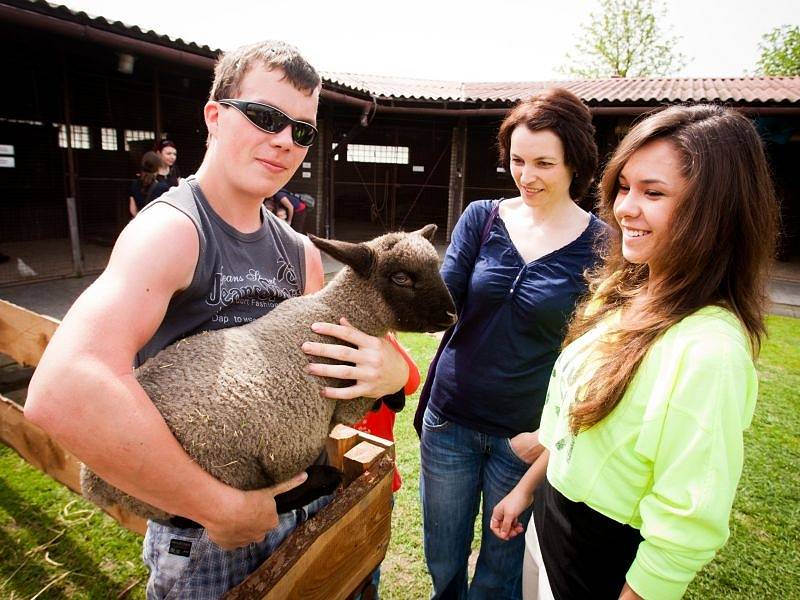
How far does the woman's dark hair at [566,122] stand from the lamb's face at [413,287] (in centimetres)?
87

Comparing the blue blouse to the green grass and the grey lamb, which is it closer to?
the grey lamb

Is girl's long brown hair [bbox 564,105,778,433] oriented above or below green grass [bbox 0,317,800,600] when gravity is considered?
above

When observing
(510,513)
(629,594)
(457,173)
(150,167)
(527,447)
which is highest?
(457,173)

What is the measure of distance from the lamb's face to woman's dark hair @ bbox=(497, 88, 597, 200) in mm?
873

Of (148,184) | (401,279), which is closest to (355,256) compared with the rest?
(401,279)

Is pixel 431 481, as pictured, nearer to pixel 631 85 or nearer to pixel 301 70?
pixel 301 70

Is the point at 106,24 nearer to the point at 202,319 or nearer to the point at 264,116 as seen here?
the point at 264,116

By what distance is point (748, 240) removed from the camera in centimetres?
147

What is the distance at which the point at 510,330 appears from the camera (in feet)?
8.09

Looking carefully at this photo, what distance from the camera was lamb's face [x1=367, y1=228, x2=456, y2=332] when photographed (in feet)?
7.86

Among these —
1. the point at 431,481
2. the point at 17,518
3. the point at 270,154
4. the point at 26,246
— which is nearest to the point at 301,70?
the point at 270,154

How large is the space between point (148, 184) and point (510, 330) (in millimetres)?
7133

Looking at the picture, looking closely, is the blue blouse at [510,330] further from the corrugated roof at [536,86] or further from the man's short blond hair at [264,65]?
the corrugated roof at [536,86]

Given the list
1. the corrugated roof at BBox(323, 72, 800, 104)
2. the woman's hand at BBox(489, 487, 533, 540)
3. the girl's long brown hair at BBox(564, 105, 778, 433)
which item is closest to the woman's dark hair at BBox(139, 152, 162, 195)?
the corrugated roof at BBox(323, 72, 800, 104)
